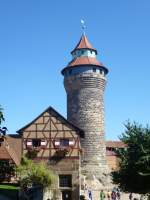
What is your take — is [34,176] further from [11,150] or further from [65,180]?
[11,150]

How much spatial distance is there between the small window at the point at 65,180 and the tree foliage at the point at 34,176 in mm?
2210

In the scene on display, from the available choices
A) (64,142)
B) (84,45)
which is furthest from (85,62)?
(64,142)

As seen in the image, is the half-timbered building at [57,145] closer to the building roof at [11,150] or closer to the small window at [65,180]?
the small window at [65,180]

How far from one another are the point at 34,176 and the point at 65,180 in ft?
13.5

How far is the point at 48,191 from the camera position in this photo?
38.9m

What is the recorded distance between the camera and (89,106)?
54188mm

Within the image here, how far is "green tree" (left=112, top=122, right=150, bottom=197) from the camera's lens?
77.5 feet

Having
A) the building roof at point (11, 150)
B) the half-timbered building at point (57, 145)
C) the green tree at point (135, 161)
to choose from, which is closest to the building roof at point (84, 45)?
the building roof at point (11, 150)

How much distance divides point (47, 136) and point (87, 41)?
21.8 meters

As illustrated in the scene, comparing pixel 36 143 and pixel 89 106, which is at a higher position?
pixel 89 106

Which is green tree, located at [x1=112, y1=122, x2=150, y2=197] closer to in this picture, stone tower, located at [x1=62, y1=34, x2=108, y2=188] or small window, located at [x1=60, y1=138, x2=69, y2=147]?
small window, located at [x1=60, y1=138, x2=69, y2=147]

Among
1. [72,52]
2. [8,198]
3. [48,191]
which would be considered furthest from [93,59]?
[8,198]

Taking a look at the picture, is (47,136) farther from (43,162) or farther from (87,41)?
(87,41)

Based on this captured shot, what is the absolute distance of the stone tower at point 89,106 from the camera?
5350cm
